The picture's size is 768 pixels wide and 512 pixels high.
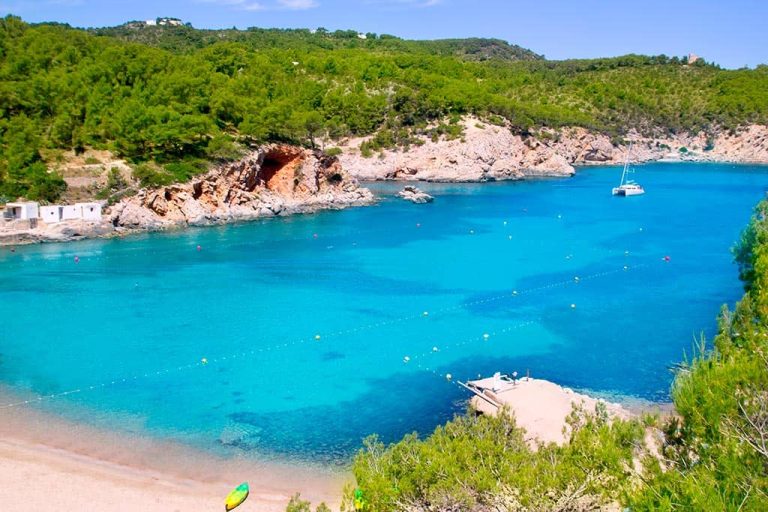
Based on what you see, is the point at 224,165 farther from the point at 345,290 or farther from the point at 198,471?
the point at 198,471

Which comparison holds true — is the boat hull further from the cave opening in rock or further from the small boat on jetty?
the small boat on jetty

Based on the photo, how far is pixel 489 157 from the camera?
74.9 meters

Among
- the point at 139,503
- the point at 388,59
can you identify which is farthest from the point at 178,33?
the point at 139,503

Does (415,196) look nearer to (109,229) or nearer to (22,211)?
(109,229)

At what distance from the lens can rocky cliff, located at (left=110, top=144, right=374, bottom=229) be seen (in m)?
44.6

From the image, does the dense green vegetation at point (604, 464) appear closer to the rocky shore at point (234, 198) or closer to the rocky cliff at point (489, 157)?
the rocky shore at point (234, 198)

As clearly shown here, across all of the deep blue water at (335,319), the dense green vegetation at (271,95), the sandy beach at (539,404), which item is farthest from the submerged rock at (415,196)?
the sandy beach at (539,404)

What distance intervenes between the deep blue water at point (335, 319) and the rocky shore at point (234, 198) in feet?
5.95

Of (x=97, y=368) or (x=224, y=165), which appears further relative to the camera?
(x=224, y=165)

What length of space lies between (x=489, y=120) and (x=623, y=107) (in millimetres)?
34782

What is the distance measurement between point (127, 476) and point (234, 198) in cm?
3496

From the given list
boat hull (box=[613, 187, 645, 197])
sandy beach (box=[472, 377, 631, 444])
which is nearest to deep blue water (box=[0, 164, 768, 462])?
sandy beach (box=[472, 377, 631, 444])

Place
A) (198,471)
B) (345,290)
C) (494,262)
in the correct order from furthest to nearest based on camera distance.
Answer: (494,262), (345,290), (198,471)

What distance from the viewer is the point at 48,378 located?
72.8 ft
